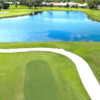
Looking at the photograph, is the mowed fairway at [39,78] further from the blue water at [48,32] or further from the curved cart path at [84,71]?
the blue water at [48,32]

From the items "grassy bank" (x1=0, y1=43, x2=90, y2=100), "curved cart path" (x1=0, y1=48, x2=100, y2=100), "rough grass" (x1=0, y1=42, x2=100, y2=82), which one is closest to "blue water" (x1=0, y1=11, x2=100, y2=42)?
"rough grass" (x1=0, y1=42, x2=100, y2=82)

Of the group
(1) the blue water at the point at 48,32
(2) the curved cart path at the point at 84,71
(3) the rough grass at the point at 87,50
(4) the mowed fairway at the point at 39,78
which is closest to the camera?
(4) the mowed fairway at the point at 39,78

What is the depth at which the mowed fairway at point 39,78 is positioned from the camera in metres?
6.77

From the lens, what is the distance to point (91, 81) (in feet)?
25.7

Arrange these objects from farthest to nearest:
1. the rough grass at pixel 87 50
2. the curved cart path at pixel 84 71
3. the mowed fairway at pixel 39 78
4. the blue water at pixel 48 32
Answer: the blue water at pixel 48 32
the rough grass at pixel 87 50
the curved cart path at pixel 84 71
the mowed fairway at pixel 39 78

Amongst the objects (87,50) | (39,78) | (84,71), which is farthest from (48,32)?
(39,78)

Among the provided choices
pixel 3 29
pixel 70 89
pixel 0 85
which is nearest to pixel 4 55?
pixel 0 85

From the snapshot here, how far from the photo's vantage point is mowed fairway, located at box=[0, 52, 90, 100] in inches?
267

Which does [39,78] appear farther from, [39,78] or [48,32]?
[48,32]

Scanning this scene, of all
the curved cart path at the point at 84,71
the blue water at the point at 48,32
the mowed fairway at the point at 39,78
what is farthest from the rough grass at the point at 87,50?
the blue water at the point at 48,32

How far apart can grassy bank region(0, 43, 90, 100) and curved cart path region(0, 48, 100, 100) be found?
0.99 ft

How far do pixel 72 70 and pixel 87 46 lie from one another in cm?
511

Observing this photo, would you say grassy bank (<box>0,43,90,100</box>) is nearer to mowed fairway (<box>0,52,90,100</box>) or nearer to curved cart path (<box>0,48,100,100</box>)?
mowed fairway (<box>0,52,90,100</box>)

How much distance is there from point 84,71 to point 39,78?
2856mm
